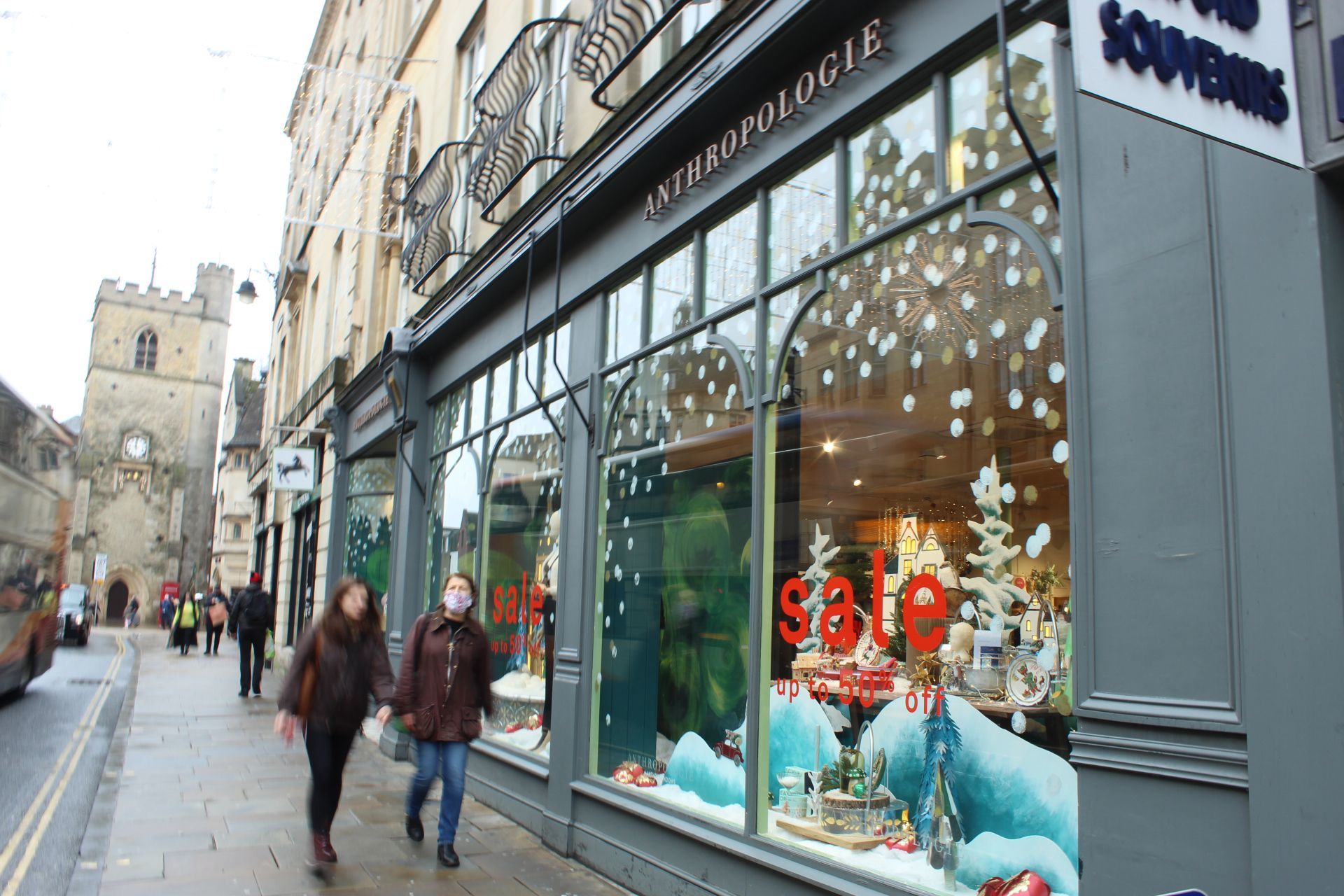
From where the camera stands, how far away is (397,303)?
14492 millimetres

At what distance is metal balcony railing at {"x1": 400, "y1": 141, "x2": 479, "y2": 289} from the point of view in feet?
35.5

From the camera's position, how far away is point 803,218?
559cm

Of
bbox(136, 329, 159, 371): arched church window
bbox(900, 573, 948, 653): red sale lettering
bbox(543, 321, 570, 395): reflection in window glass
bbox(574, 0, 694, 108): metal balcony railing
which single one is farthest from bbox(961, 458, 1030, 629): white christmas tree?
bbox(136, 329, 159, 371): arched church window

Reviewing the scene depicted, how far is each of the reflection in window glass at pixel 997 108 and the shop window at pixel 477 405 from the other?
20.8ft

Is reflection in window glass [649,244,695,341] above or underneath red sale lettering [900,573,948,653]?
above

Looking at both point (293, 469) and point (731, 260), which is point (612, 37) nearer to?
point (731, 260)

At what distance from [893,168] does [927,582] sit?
1.96m

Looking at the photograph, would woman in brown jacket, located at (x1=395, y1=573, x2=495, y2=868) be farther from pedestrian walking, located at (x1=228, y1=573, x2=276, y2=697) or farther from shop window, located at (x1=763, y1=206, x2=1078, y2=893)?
pedestrian walking, located at (x1=228, y1=573, x2=276, y2=697)

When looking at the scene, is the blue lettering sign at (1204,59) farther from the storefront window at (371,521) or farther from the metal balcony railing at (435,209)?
the storefront window at (371,521)

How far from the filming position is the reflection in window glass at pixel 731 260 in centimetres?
603

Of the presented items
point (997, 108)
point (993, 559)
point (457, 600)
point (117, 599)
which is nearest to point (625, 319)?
point (457, 600)

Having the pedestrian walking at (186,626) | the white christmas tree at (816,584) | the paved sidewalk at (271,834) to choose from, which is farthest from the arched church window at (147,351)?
the white christmas tree at (816,584)

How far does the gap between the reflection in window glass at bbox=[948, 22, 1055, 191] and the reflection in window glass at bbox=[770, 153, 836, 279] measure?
2.87 ft

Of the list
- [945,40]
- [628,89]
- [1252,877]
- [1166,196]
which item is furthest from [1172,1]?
[628,89]
